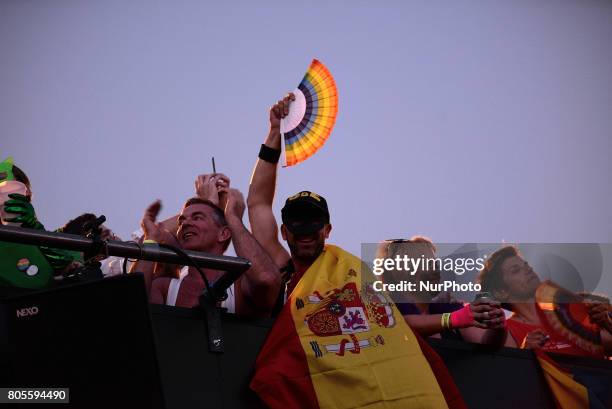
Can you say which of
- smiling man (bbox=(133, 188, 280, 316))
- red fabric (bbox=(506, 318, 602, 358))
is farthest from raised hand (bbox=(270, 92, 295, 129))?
red fabric (bbox=(506, 318, 602, 358))

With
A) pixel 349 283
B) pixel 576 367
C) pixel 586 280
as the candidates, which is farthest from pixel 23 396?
pixel 586 280

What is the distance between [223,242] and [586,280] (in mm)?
2205

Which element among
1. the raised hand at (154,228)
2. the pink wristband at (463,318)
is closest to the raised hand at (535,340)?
the pink wristband at (463,318)

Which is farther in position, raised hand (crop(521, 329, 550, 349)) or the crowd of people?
raised hand (crop(521, 329, 550, 349))

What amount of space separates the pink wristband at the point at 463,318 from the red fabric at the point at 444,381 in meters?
0.35

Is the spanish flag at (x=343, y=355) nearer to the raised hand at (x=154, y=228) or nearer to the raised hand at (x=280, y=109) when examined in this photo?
the raised hand at (x=280, y=109)

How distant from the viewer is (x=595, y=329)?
405 cm

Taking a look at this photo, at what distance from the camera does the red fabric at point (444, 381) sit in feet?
9.53

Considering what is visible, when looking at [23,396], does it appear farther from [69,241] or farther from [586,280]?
[586,280]

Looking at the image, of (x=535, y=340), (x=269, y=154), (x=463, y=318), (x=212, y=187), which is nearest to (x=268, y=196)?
(x=269, y=154)

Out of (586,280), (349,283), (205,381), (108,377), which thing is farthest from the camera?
(586,280)

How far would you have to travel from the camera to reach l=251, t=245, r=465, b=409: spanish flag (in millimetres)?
2580

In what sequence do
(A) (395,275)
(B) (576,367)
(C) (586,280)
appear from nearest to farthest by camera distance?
(B) (576,367)
(A) (395,275)
(C) (586,280)

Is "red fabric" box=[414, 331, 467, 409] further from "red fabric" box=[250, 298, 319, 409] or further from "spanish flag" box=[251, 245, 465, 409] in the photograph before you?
"red fabric" box=[250, 298, 319, 409]
